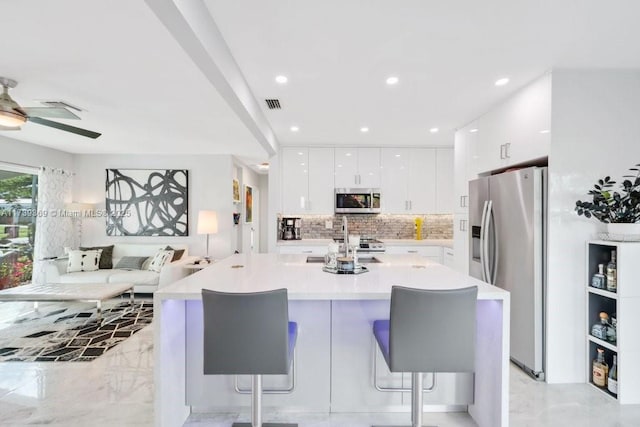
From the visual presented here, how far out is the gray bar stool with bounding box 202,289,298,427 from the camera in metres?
1.52

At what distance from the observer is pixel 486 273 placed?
10.1 feet

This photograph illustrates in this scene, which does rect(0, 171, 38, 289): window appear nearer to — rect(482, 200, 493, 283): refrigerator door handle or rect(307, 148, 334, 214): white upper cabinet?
rect(307, 148, 334, 214): white upper cabinet

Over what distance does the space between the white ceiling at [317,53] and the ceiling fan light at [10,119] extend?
35 cm

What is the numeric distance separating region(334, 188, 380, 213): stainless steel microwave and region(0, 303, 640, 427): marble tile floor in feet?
9.60

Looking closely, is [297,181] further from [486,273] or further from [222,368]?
[222,368]

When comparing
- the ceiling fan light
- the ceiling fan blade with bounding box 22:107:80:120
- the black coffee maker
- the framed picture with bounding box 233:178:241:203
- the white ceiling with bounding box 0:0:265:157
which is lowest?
the black coffee maker

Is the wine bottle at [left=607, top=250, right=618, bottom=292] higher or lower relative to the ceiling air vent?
lower

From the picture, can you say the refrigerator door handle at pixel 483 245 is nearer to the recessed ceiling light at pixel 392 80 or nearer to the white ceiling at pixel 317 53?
the white ceiling at pixel 317 53

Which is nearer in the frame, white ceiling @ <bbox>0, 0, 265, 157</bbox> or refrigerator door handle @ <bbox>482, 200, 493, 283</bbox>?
white ceiling @ <bbox>0, 0, 265, 157</bbox>

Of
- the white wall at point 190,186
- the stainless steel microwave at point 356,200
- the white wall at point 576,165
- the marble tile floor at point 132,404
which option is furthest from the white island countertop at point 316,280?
the white wall at point 190,186

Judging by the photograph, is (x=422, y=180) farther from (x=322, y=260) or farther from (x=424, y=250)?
(x=322, y=260)

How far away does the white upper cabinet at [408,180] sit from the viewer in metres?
5.24

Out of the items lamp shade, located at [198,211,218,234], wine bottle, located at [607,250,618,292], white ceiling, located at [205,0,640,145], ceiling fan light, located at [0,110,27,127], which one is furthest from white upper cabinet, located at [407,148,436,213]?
ceiling fan light, located at [0,110,27,127]

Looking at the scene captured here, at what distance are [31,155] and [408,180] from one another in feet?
19.1
